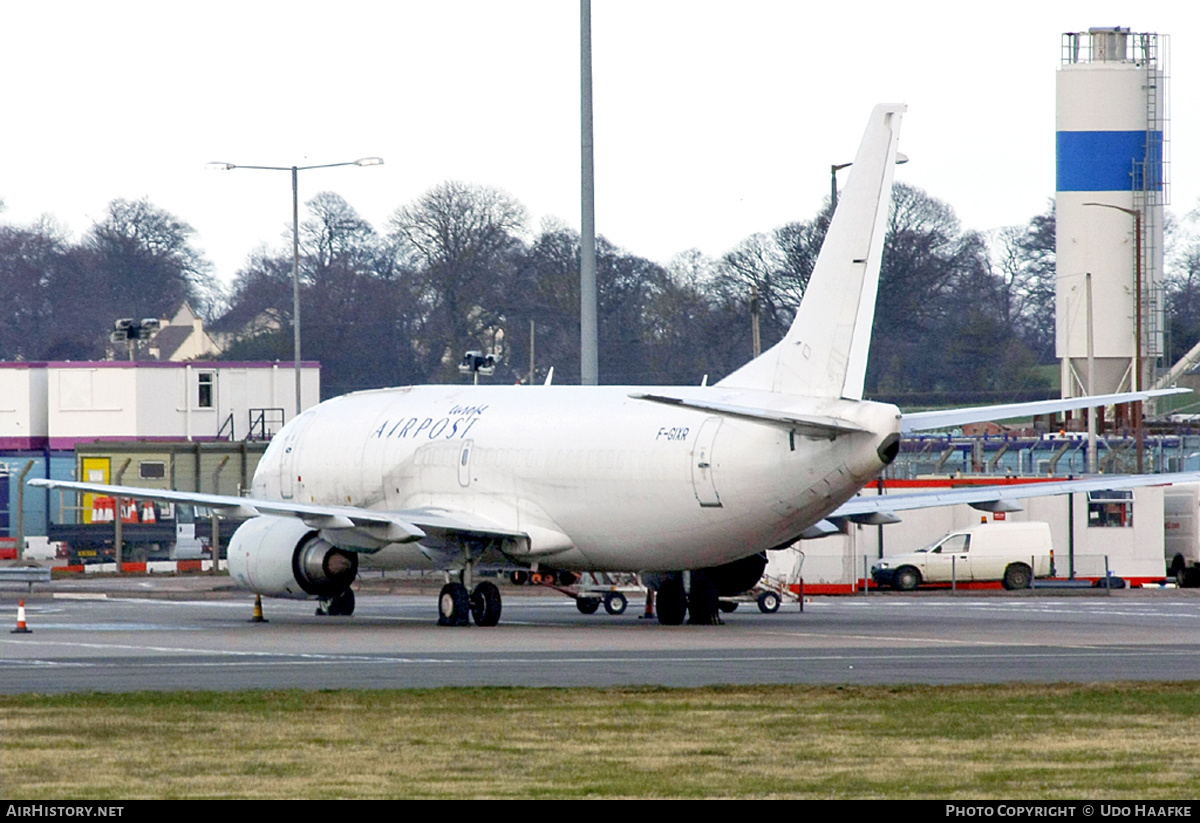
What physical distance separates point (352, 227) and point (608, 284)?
2201 centimetres

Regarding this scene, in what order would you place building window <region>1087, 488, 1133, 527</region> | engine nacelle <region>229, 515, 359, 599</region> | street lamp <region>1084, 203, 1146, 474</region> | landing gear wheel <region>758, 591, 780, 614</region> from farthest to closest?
street lamp <region>1084, 203, 1146, 474</region> < building window <region>1087, 488, 1133, 527</region> < landing gear wheel <region>758, 591, 780, 614</region> < engine nacelle <region>229, 515, 359, 599</region>

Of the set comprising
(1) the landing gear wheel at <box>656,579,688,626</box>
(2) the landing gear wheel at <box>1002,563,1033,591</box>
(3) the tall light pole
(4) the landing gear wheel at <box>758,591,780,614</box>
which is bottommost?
(2) the landing gear wheel at <box>1002,563,1033,591</box>

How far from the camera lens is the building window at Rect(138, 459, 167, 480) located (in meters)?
63.3

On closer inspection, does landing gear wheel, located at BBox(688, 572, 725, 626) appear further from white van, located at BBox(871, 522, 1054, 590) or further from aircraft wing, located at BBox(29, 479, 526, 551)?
white van, located at BBox(871, 522, 1054, 590)

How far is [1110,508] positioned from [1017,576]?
4.12 m

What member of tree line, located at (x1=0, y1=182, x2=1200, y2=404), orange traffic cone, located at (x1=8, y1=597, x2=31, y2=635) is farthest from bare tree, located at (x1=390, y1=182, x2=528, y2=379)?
orange traffic cone, located at (x1=8, y1=597, x2=31, y2=635)

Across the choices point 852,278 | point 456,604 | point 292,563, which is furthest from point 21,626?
point 852,278

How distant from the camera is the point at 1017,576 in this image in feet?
169

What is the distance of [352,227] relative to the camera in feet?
399

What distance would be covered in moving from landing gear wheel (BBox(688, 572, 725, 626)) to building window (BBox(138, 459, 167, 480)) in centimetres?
3383

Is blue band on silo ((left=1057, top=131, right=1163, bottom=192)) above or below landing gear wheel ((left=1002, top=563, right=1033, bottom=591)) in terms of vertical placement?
above

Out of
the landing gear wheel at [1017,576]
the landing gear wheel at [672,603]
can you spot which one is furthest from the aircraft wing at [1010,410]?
the landing gear wheel at [1017,576]

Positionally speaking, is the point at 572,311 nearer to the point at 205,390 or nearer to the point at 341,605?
the point at 205,390

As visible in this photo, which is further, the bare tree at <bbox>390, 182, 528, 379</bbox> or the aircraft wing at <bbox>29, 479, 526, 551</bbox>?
the bare tree at <bbox>390, 182, 528, 379</bbox>
